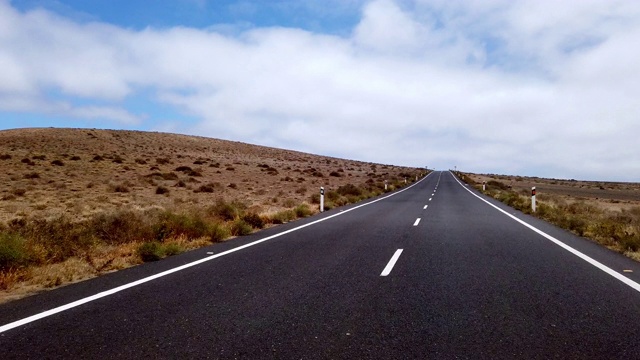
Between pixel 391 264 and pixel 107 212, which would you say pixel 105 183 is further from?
pixel 391 264

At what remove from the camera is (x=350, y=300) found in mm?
5984

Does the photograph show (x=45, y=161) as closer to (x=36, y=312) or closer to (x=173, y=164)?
(x=173, y=164)

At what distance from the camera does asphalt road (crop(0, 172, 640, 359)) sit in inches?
170

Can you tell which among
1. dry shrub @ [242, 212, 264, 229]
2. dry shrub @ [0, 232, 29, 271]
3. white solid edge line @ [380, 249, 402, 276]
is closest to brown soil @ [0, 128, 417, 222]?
dry shrub @ [242, 212, 264, 229]

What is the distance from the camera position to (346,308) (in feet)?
18.4

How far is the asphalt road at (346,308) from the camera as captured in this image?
170 inches

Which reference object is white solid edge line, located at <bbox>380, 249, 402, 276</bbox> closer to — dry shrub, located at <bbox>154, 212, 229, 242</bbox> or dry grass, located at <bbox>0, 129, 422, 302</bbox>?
dry grass, located at <bbox>0, 129, 422, 302</bbox>

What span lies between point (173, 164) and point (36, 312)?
174 ft

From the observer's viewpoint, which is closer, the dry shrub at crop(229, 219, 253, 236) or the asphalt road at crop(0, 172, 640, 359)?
the asphalt road at crop(0, 172, 640, 359)

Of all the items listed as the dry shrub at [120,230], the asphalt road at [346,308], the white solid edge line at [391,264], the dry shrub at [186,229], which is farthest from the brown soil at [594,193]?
the dry shrub at [120,230]

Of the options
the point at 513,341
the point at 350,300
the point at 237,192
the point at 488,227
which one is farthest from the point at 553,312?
the point at 237,192

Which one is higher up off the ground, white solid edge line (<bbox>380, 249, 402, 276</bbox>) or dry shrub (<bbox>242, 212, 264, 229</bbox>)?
white solid edge line (<bbox>380, 249, 402, 276</bbox>)

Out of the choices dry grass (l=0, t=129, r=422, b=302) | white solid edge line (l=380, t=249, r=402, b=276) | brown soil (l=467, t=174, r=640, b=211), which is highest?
white solid edge line (l=380, t=249, r=402, b=276)

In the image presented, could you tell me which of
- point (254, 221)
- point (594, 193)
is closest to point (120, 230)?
point (254, 221)
